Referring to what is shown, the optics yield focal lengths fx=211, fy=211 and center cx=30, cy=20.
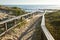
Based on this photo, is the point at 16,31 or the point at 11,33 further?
the point at 16,31

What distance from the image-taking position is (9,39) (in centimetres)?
874

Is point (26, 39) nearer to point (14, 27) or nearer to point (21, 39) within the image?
point (21, 39)

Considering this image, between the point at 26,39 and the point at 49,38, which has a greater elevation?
the point at 49,38

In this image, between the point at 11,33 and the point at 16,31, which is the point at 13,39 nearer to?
the point at 11,33

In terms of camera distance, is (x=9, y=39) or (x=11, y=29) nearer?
(x=9, y=39)

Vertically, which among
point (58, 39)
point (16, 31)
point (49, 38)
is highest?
point (49, 38)

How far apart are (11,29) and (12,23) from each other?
1342 millimetres

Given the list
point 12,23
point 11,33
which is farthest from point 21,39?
point 12,23

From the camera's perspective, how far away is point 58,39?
630 cm

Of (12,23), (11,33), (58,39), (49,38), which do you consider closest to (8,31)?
(11,33)

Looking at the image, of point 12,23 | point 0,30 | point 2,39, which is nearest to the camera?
point 2,39

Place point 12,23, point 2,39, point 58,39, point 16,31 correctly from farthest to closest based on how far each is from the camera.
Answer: point 12,23
point 16,31
point 2,39
point 58,39

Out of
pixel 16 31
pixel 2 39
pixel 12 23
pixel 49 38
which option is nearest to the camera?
pixel 49 38

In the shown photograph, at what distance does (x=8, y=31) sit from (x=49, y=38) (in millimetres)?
5273
